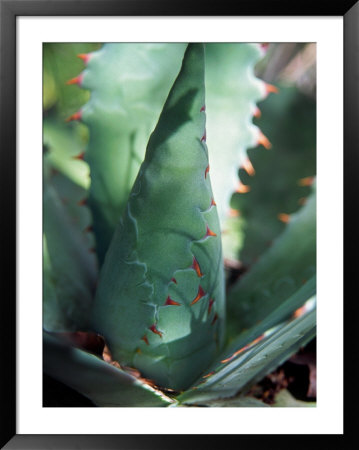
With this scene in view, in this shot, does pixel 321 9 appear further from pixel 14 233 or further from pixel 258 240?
pixel 14 233

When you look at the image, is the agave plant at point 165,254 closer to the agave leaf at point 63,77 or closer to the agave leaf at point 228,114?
the agave leaf at point 228,114

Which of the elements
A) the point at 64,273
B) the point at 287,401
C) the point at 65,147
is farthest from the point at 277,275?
the point at 65,147

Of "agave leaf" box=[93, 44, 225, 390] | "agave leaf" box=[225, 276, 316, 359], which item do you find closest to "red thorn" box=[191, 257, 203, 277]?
"agave leaf" box=[93, 44, 225, 390]

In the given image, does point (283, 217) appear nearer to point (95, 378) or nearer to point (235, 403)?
point (235, 403)

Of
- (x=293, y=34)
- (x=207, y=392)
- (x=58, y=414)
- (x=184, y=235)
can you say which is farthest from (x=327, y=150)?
(x=58, y=414)

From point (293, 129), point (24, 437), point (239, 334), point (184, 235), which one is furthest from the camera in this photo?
point (293, 129)
